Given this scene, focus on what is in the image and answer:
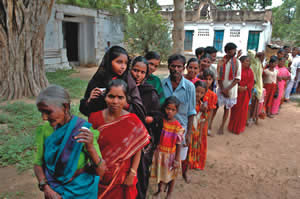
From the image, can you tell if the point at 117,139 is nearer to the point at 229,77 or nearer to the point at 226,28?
the point at 229,77

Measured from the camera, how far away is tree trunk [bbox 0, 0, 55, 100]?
5398 millimetres

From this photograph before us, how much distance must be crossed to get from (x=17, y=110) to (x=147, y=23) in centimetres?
1079

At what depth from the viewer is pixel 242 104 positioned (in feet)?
15.6

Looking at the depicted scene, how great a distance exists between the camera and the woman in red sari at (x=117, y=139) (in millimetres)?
1539

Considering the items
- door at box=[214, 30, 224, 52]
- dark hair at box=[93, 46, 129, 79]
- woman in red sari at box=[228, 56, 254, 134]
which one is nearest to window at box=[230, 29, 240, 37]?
door at box=[214, 30, 224, 52]

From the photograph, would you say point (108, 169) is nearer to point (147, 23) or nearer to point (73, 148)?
point (73, 148)

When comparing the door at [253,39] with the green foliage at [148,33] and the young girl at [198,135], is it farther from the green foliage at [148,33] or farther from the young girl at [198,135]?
the young girl at [198,135]

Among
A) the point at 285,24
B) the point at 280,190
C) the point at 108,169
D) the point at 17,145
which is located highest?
the point at 285,24

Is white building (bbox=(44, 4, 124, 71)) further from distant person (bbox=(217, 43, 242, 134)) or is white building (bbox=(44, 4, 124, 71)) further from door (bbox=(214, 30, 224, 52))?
distant person (bbox=(217, 43, 242, 134))

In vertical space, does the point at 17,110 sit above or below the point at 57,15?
below

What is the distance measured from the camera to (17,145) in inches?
128

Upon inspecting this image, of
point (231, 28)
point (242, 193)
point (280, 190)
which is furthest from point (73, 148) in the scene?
point (231, 28)

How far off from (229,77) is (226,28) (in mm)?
15146

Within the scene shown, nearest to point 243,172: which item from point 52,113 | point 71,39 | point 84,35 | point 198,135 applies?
point 198,135
